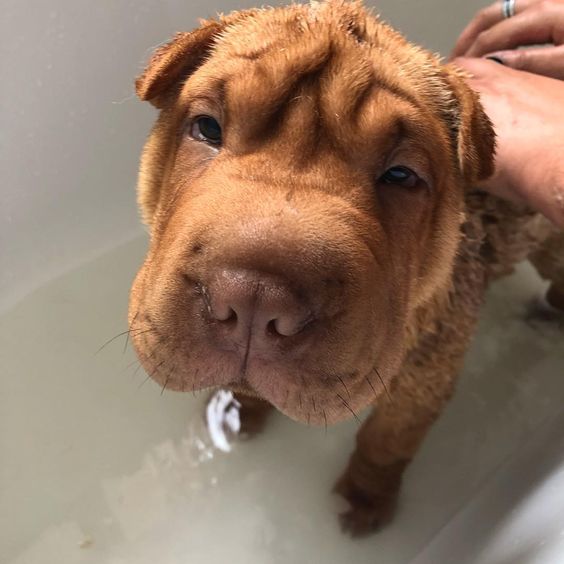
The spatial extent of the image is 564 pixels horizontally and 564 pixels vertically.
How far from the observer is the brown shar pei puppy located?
3.67ft

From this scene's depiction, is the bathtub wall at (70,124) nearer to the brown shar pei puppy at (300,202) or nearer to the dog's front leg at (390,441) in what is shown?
the brown shar pei puppy at (300,202)

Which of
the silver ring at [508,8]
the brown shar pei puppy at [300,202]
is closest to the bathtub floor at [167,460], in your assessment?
the brown shar pei puppy at [300,202]

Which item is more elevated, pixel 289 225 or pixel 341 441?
pixel 289 225

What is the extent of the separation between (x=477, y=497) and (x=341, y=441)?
49 cm

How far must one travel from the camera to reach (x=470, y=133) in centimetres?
143

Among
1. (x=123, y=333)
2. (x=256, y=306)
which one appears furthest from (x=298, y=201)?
(x=123, y=333)

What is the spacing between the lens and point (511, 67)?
2.00 meters

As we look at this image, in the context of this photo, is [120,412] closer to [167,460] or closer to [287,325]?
[167,460]

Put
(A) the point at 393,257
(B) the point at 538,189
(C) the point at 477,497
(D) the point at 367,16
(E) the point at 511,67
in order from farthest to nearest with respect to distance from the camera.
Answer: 1. (C) the point at 477,497
2. (E) the point at 511,67
3. (B) the point at 538,189
4. (D) the point at 367,16
5. (A) the point at 393,257

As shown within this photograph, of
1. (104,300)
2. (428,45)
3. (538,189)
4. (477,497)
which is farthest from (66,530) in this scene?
(428,45)

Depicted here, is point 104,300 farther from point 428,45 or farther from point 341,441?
point 428,45

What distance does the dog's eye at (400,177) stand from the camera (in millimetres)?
1383

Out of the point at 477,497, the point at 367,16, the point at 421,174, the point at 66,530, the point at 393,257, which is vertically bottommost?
the point at 66,530

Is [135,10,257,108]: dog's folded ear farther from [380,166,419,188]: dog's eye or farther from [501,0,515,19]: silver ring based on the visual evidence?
[501,0,515,19]: silver ring
